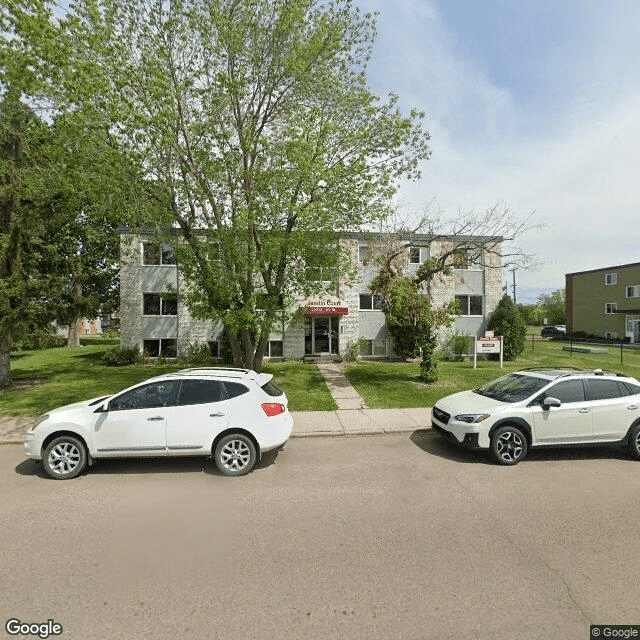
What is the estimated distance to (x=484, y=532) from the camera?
409 centimetres

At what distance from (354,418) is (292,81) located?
32.1ft

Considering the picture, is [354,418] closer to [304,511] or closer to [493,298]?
[304,511]

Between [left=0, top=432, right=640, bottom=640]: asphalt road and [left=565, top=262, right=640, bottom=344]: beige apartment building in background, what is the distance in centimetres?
3533

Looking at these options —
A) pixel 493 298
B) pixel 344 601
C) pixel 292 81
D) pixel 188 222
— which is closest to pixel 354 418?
pixel 344 601

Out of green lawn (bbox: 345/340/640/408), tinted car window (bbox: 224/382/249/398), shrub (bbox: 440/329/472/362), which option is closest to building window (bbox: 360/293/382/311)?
green lawn (bbox: 345/340/640/408)

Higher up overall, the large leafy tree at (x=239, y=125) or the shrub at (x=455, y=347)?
the large leafy tree at (x=239, y=125)

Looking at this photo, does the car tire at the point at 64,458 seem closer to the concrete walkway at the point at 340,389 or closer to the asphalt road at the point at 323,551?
the asphalt road at the point at 323,551

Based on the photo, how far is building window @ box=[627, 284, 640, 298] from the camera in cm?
3411

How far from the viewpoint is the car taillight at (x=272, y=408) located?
5.97m

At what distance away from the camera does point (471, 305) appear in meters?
22.0

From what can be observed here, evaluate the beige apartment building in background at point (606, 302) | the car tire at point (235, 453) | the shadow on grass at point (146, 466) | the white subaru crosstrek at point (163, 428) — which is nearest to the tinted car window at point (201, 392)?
the white subaru crosstrek at point (163, 428)

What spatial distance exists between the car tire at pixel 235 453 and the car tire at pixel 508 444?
4.18 metres

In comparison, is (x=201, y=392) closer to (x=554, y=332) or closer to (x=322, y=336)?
(x=322, y=336)

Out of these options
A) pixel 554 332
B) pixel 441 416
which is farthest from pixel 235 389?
pixel 554 332
